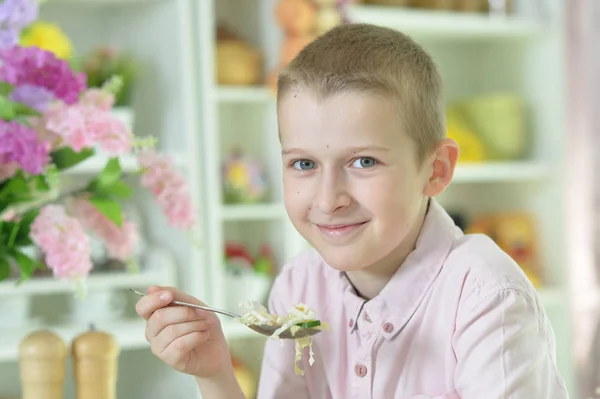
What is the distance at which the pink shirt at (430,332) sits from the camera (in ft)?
3.05

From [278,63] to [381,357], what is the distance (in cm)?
171

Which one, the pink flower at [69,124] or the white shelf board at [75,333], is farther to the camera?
the white shelf board at [75,333]

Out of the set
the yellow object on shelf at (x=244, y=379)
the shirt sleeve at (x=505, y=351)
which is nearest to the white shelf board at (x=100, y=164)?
the yellow object on shelf at (x=244, y=379)

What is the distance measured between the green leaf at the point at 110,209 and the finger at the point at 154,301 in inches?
8.6

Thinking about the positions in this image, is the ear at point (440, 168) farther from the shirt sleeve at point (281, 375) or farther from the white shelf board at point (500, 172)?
the white shelf board at point (500, 172)

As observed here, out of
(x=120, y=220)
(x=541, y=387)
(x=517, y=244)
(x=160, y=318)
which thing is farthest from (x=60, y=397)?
(x=517, y=244)

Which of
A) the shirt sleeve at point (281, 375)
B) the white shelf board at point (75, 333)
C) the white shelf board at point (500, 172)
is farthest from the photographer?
the white shelf board at point (500, 172)

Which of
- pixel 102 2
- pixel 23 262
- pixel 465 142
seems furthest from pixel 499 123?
pixel 23 262

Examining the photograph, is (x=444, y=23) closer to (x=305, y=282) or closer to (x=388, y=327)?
(x=305, y=282)

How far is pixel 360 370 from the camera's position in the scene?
108 cm

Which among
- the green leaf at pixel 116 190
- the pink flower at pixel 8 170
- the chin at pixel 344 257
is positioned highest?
the pink flower at pixel 8 170

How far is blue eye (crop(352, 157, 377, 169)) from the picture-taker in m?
0.96

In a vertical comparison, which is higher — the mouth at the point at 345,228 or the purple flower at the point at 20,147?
the purple flower at the point at 20,147

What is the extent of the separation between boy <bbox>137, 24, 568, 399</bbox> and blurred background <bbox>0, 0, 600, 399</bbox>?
47.9 inches
